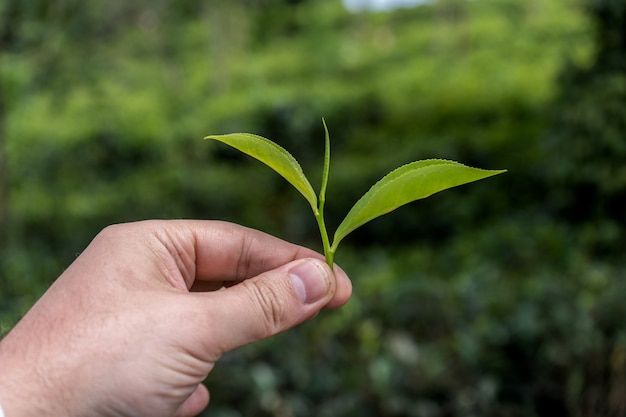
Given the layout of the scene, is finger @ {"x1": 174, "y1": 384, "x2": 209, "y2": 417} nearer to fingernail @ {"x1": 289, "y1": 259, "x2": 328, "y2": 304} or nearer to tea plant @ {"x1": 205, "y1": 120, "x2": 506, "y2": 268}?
fingernail @ {"x1": 289, "y1": 259, "x2": 328, "y2": 304}

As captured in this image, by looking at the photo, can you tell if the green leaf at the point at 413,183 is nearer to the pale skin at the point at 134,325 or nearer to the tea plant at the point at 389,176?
the tea plant at the point at 389,176

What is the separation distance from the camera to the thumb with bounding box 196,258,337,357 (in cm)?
94

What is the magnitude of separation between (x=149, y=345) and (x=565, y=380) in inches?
62.0

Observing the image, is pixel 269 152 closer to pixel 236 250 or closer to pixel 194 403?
pixel 236 250

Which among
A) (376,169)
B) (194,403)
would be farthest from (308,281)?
(376,169)

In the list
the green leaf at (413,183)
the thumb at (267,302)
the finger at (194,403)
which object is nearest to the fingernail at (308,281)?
→ the thumb at (267,302)

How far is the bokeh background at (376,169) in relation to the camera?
2109 millimetres

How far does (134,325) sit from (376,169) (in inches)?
231

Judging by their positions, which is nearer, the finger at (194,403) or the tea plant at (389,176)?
the tea plant at (389,176)

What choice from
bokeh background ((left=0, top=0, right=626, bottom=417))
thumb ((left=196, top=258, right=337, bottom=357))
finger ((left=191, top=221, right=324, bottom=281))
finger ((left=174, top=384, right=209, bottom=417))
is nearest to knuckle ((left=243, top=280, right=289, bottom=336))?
thumb ((left=196, top=258, right=337, bottom=357))

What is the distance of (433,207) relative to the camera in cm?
570

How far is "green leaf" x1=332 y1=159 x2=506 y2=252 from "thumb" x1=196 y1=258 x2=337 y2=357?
113mm

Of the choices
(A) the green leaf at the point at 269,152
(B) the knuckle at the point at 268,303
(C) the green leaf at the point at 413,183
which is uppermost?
(A) the green leaf at the point at 269,152

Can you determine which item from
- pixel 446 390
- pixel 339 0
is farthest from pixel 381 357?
pixel 339 0
